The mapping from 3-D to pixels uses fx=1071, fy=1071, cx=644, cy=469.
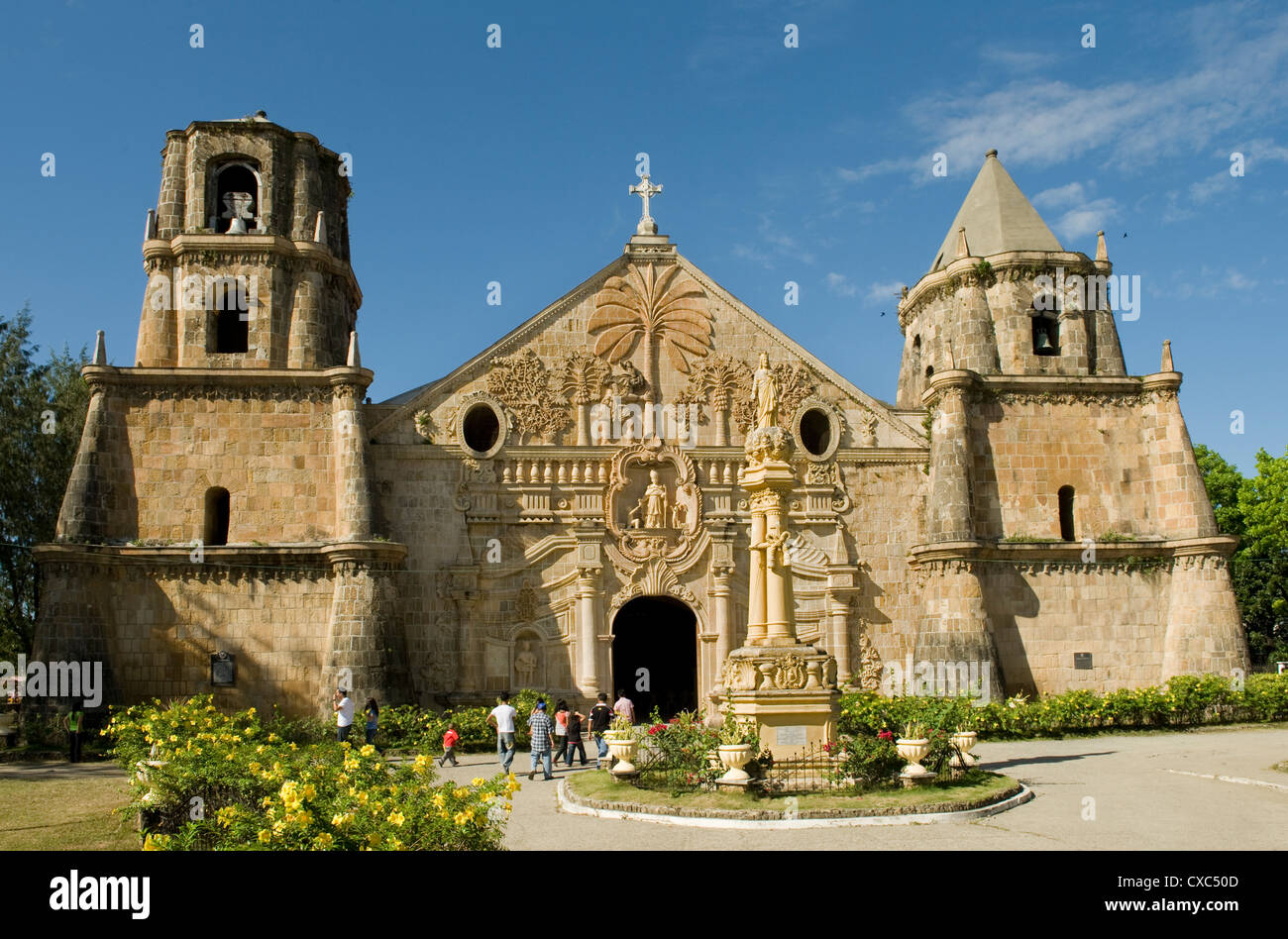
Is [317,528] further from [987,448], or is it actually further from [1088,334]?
[1088,334]

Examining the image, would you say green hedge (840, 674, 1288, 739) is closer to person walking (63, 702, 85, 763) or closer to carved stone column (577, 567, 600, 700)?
carved stone column (577, 567, 600, 700)

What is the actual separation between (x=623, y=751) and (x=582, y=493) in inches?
456

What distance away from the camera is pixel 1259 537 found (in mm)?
44531

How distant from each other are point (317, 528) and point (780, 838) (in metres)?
16.5

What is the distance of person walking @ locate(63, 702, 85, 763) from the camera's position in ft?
70.6

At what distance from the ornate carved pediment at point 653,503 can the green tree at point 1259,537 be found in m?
27.8

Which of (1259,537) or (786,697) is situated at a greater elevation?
(1259,537)

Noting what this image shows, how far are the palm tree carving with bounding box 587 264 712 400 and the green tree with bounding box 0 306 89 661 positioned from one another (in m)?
16.6

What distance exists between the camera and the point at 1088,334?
1163 inches

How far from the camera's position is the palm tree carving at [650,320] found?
27828 mm

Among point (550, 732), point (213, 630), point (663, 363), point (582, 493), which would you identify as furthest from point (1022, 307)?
point (213, 630)

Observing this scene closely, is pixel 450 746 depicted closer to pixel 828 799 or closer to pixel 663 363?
pixel 828 799
